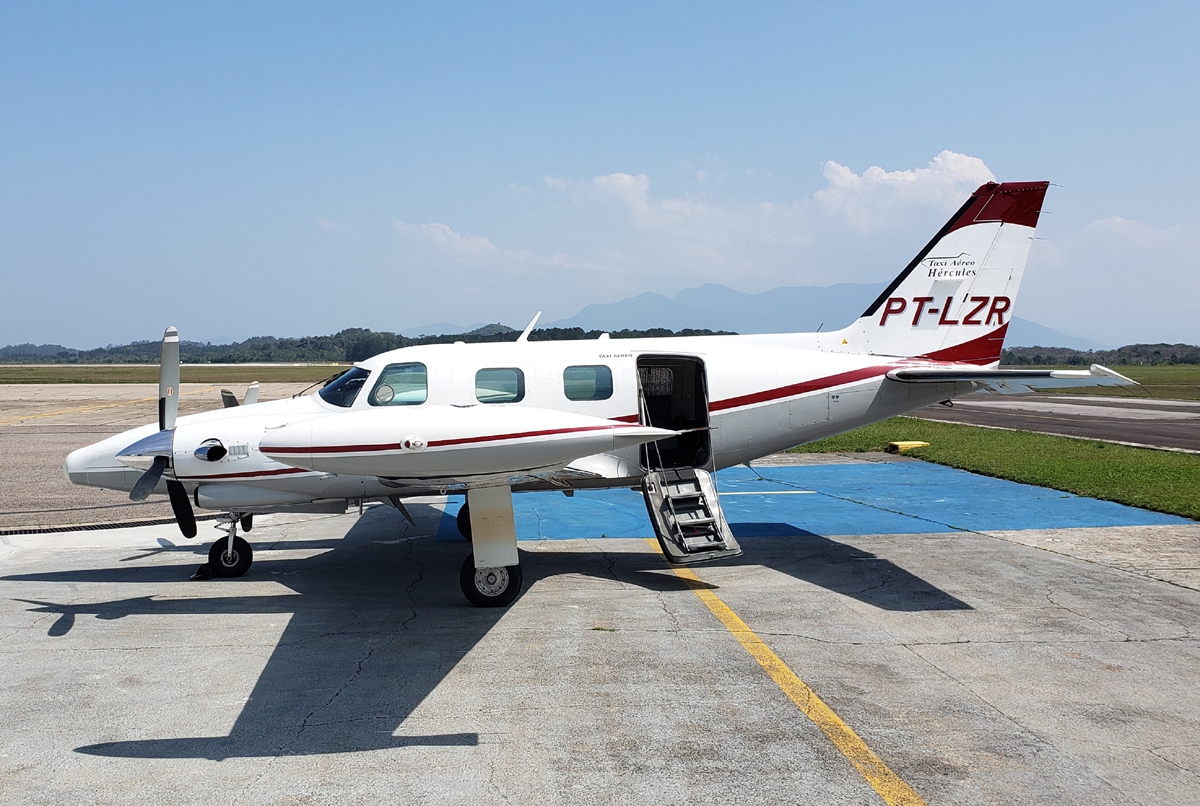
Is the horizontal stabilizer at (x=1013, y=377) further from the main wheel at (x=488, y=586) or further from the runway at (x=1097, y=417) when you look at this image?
the runway at (x=1097, y=417)

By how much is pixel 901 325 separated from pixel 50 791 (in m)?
12.1

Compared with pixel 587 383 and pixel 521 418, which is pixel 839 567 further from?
pixel 521 418

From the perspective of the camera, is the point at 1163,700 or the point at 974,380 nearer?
the point at 1163,700

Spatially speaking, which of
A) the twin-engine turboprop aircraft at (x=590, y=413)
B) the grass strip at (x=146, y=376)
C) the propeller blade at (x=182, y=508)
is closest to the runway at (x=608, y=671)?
the propeller blade at (x=182, y=508)

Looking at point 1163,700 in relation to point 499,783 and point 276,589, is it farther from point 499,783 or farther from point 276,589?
point 276,589

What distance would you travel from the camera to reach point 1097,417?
35.3 m

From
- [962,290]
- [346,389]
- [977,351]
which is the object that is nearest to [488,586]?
[346,389]

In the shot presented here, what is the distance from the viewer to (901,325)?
13.2 metres

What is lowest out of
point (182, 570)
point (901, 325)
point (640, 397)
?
point (182, 570)

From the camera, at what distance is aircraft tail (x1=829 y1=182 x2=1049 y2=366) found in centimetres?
1309

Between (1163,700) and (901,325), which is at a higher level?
(901,325)

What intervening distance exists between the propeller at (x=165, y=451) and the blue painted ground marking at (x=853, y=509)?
4543 mm

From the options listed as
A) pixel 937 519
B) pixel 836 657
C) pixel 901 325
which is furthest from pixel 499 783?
pixel 937 519

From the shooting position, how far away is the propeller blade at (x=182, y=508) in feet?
33.5
